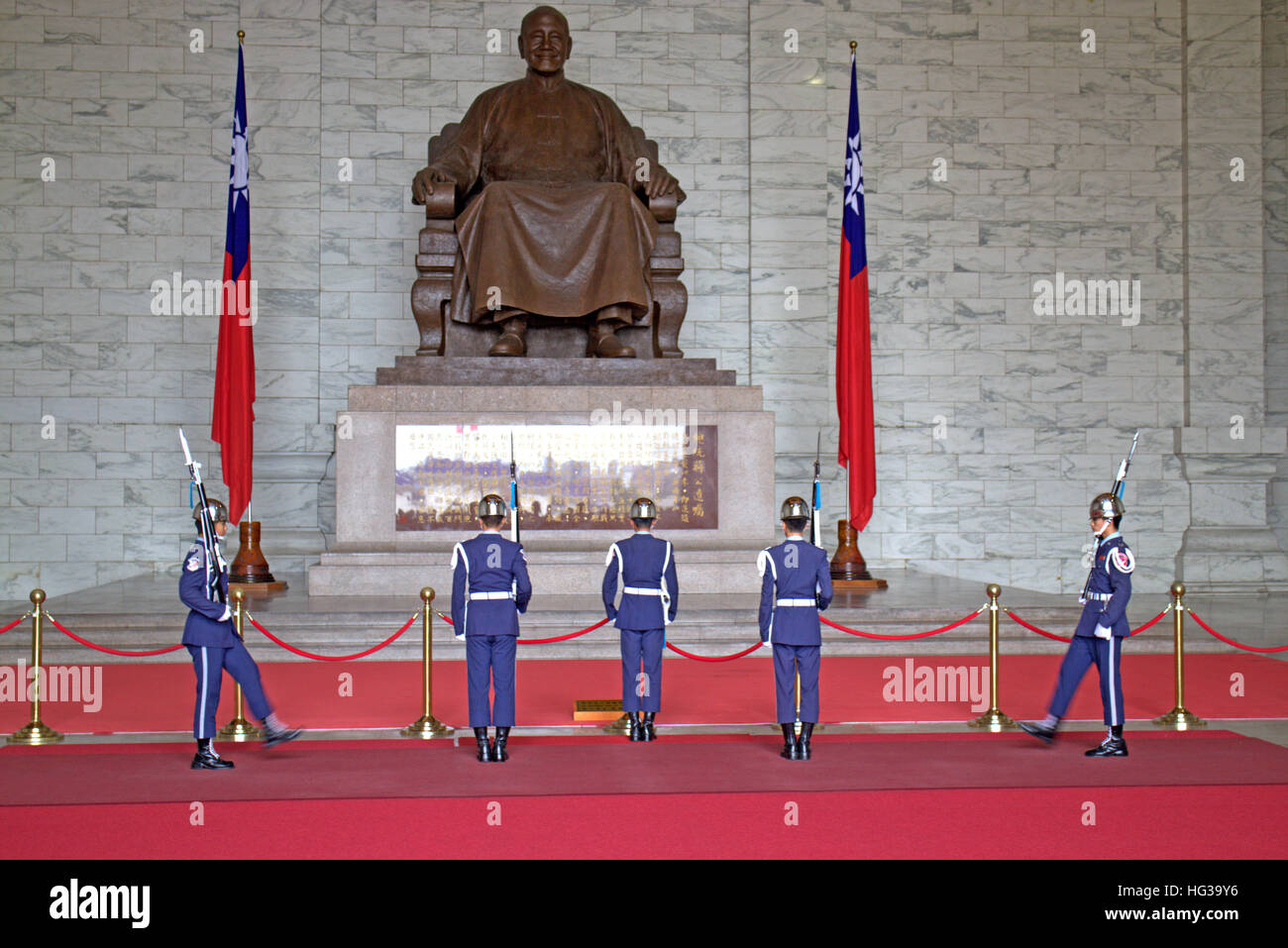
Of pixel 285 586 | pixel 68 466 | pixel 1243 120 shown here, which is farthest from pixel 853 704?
pixel 1243 120

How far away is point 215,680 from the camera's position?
400 centimetres

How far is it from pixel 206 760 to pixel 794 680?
197 cm

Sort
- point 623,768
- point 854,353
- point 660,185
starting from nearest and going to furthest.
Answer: point 623,768 < point 660,185 < point 854,353

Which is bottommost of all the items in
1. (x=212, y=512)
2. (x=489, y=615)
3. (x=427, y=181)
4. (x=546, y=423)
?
(x=489, y=615)

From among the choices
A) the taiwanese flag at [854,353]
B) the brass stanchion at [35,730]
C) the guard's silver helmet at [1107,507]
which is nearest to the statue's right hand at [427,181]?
the taiwanese flag at [854,353]

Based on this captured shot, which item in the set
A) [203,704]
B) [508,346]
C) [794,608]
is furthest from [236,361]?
[794,608]

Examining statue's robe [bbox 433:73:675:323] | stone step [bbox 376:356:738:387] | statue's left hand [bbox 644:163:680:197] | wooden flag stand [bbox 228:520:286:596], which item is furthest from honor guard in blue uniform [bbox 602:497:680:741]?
statue's left hand [bbox 644:163:680:197]

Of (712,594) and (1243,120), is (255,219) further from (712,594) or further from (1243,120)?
(1243,120)

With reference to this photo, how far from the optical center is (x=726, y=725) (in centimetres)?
473

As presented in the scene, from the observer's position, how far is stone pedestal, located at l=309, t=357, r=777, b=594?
281 inches

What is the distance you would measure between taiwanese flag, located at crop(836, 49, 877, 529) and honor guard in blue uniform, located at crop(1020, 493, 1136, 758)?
3.93 m

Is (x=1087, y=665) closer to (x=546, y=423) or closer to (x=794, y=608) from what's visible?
(x=794, y=608)

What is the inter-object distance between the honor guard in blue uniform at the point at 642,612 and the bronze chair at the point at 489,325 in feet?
11.8

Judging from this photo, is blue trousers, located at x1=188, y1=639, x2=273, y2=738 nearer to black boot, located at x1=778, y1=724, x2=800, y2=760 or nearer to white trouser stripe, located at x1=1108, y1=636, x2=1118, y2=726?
black boot, located at x1=778, y1=724, x2=800, y2=760
